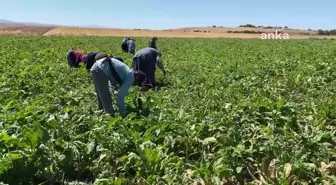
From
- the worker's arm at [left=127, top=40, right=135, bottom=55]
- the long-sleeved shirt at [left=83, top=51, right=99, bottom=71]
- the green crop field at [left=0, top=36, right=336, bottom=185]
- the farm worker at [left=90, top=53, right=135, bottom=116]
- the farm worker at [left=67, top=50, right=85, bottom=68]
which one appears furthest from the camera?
the worker's arm at [left=127, top=40, right=135, bottom=55]

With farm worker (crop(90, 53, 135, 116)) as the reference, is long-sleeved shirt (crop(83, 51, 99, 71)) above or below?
above

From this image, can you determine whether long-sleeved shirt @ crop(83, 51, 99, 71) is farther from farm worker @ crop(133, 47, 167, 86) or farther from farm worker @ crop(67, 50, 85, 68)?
farm worker @ crop(67, 50, 85, 68)

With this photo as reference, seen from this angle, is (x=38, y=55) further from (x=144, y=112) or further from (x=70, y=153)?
(x=70, y=153)

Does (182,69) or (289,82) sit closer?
(289,82)

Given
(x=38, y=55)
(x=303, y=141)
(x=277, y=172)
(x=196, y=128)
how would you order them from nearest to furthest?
(x=277, y=172), (x=303, y=141), (x=196, y=128), (x=38, y=55)

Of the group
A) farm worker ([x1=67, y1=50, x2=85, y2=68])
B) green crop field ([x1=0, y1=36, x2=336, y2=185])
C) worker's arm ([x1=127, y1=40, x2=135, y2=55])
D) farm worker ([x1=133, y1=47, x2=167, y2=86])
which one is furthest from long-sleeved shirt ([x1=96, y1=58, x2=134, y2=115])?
worker's arm ([x1=127, y1=40, x2=135, y2=55])

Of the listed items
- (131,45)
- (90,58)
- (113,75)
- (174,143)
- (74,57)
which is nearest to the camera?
(174,143)

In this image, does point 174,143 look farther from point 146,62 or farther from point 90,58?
point 146,62

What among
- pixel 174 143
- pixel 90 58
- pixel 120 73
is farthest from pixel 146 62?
pixel 174 143

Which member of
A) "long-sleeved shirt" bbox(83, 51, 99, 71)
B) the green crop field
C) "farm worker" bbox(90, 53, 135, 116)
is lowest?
the green crop field

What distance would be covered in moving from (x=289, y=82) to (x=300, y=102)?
2.12 meters

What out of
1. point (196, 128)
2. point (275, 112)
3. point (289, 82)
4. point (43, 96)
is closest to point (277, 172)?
point (196, 128)

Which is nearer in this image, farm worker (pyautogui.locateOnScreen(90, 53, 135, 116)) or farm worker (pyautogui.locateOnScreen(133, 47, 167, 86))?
farm worker (pyautogui.locateOnScreen(90, 53, 135, 116))

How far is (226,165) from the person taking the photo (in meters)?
4.39
